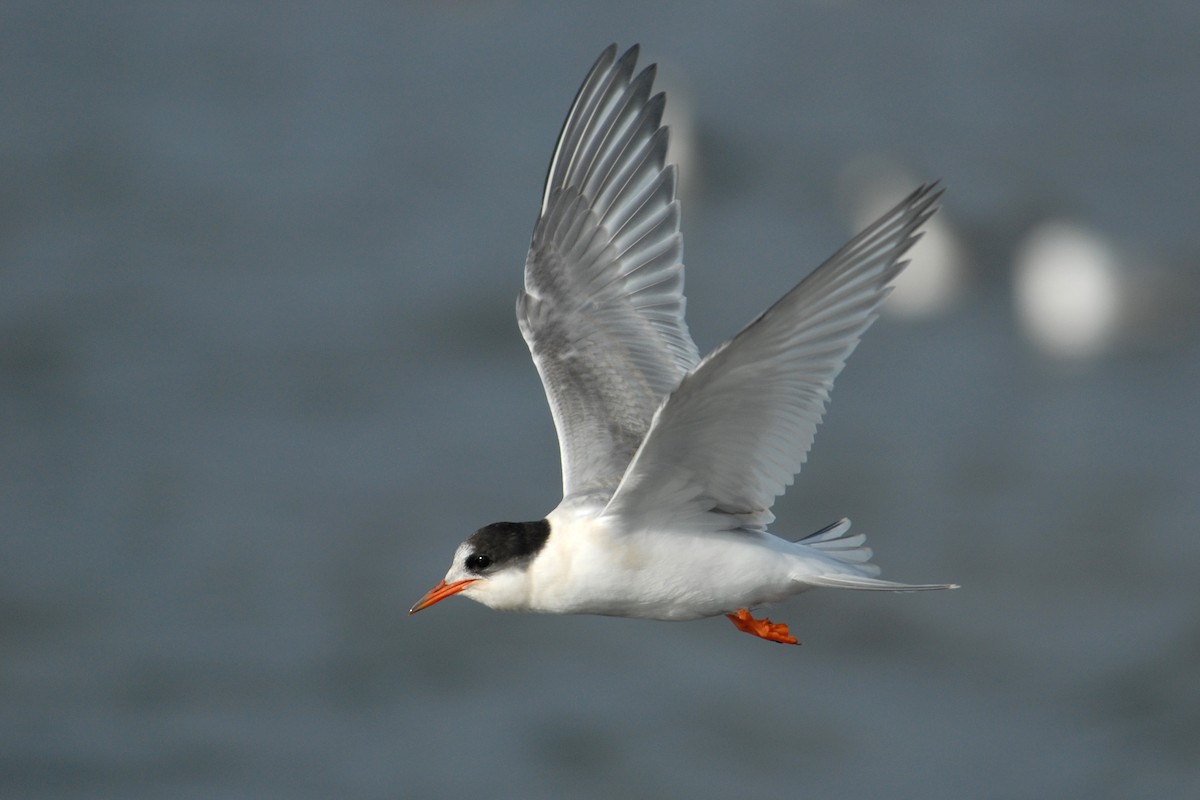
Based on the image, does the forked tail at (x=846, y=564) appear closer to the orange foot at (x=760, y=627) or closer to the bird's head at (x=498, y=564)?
the orange foot at (x=760, y=627)

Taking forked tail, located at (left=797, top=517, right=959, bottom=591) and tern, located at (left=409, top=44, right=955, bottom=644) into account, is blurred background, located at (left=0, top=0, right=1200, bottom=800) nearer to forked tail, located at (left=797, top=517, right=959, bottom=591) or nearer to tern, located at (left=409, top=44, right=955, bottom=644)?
tern, located at (left=409, top=44, right=955, bottom=644)

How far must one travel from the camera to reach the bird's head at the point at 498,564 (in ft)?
25.8

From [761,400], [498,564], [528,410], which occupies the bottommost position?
[498,564]

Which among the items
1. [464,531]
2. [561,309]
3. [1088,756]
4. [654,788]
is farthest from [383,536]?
[561,309]

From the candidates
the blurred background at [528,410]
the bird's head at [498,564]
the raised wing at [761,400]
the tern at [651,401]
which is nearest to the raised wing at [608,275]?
the tern at [651,401]

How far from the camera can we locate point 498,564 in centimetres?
794

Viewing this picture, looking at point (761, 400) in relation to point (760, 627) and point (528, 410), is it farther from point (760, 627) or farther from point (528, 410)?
point (528, 410)

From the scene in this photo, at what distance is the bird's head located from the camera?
310 inches

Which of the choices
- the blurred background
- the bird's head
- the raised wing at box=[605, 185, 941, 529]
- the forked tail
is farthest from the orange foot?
the blurred background

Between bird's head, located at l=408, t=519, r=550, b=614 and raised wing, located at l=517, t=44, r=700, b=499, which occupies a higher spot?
raised wing, located at l=517, t=44, r=700, b=499

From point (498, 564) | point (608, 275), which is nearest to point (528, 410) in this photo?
point (608, 275)

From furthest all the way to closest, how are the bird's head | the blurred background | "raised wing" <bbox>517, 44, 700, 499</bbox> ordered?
the blurred background < "raised wing" <bbox>517, 44, 700, 499</bbox> < the bird's head

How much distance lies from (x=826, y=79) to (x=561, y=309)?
2428 centimetres

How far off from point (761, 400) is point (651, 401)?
4.87 feet
